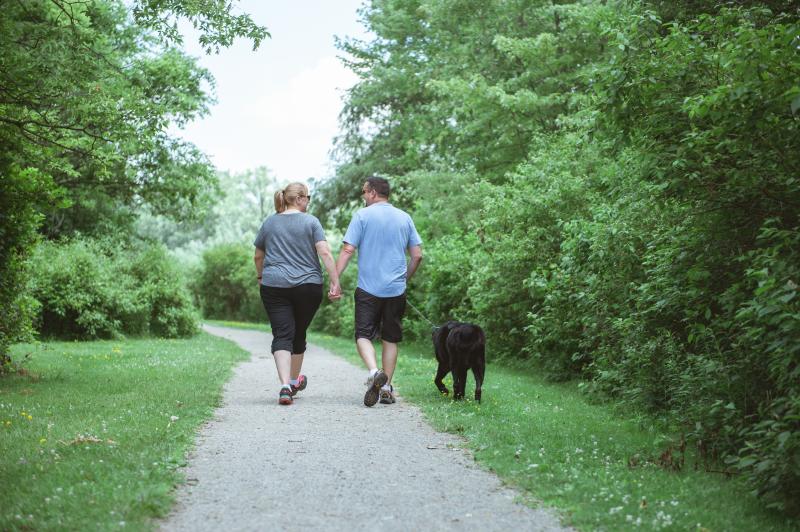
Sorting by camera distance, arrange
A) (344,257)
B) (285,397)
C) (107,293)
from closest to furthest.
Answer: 1. (285,397)
2. (344,257)
3. (107,293)

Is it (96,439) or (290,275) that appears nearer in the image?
(96,439)

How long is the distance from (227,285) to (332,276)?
38.0 metres

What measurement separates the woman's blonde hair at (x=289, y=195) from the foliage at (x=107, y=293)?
10656mm

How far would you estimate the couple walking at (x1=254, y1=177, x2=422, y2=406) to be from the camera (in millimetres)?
8297

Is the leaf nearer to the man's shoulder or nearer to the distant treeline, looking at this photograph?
the distant treeline

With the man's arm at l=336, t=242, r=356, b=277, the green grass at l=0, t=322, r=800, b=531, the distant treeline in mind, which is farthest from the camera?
the man's arm at l=336, t=242, r=356, b=277

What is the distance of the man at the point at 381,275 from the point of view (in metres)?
8.44

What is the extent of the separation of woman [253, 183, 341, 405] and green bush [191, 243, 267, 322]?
3332cm

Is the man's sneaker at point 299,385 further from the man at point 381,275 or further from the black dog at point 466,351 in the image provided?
the black dog at point 466,351

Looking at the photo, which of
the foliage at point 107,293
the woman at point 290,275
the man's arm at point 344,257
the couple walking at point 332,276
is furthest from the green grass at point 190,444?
the foliage at point 107,293

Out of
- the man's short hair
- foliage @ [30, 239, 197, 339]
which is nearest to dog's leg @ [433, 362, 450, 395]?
the man's short hair

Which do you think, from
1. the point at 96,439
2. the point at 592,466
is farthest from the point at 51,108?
the point at 592,466

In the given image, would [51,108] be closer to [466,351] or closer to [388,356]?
[388,356]

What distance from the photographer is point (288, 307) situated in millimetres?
8398
